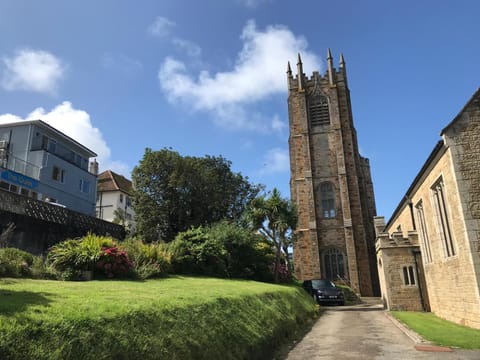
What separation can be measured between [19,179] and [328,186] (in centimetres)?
2859

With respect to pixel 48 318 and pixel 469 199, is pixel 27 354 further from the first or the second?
pixel 469 199

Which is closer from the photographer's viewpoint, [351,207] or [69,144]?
[69,144]

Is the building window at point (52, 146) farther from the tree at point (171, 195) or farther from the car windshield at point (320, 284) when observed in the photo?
the car windshield at point (320, 284)

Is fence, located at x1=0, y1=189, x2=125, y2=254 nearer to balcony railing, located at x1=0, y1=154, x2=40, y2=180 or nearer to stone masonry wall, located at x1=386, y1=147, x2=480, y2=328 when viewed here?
balcony railing, located at x1=0, y1=154, x2=40, y2=180

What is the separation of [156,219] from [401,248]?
2080 centimetres

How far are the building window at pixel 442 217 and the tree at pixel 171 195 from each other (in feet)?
69.4

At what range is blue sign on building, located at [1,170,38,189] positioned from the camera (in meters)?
22.5

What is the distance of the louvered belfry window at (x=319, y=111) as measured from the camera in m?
41.3

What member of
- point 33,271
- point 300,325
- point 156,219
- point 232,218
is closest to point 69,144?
point 156,219

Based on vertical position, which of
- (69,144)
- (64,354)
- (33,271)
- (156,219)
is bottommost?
(64,354)

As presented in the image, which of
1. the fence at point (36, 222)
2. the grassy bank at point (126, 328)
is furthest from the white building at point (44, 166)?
the grassy bank at point (126, 328)

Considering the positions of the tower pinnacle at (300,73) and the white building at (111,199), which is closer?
the tower pinnacle at (300,73)

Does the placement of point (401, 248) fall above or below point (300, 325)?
above

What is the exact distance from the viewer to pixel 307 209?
38.2 m
